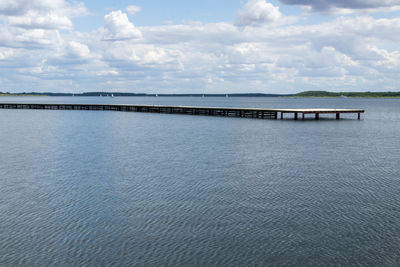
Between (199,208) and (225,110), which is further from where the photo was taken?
(225,110)

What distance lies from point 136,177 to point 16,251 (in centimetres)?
1117

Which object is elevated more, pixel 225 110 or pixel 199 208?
pixel 225 110

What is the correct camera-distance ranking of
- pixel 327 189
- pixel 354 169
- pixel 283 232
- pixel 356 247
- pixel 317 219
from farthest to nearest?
pixel 354 169 → pixel 327 189 → pixel 317 219 → pixel 283 232 → pixel 356 247

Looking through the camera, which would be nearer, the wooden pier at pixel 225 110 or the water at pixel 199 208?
the water at pixel 199 208

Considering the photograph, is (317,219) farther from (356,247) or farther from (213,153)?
(213,153)

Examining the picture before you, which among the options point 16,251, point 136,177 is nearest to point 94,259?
point 16,251

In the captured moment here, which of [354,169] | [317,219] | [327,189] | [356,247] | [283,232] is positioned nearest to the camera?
[356,247]

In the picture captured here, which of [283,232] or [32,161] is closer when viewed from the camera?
[283,232]

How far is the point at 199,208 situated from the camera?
17156 mm

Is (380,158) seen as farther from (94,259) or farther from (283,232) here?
(94,259)

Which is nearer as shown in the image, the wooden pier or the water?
the water

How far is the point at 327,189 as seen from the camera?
2058 centimetres

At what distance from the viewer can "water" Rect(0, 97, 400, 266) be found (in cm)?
1244

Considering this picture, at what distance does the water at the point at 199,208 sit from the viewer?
12438 mm
